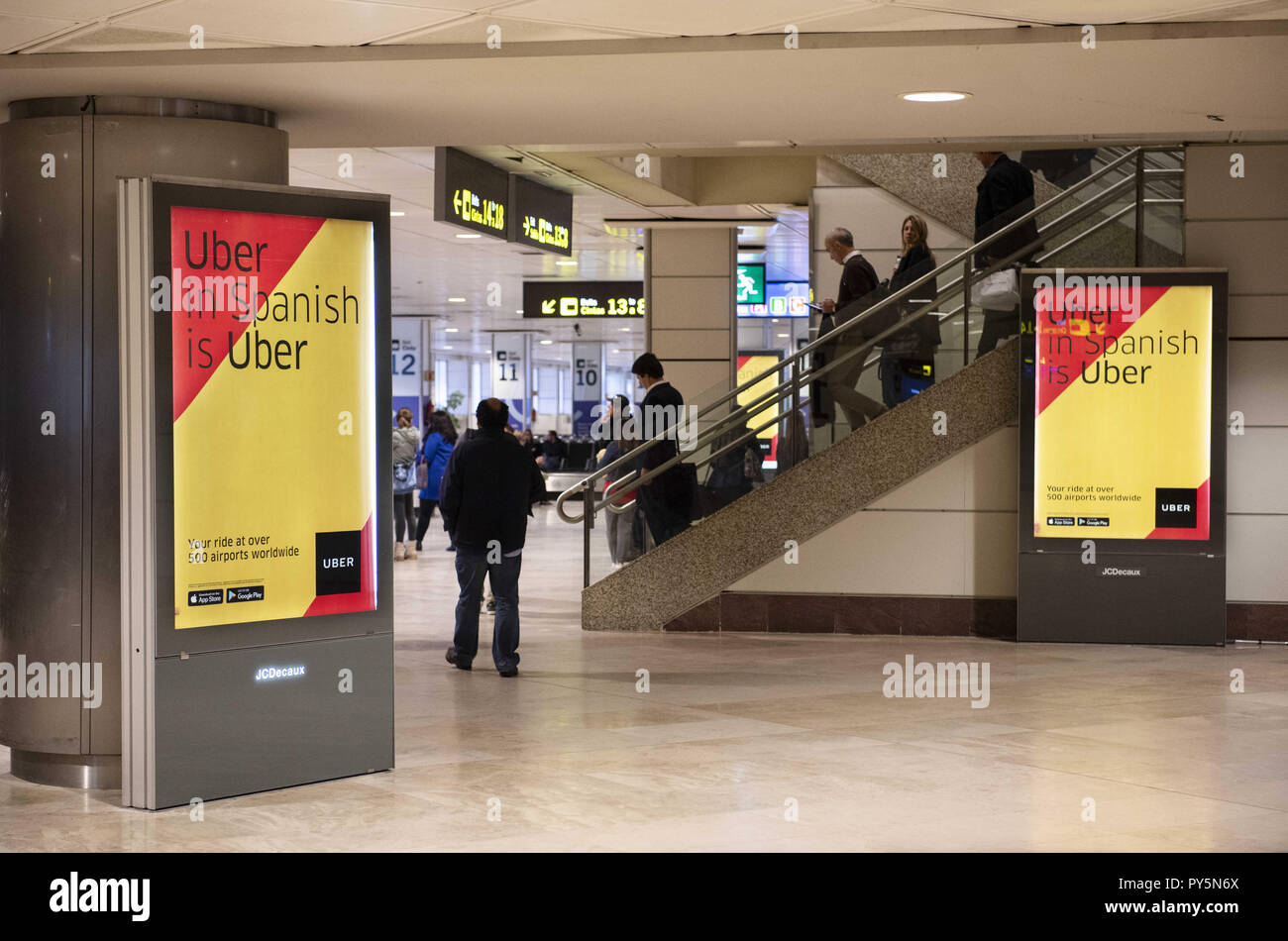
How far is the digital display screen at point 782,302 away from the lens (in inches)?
821

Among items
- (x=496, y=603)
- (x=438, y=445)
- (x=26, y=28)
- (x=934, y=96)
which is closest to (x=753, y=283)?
(x=438, y=445)

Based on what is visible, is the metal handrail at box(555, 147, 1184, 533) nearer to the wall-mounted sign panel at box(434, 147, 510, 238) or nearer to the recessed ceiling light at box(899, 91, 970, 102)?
the wall-mounted sign panel at box(434, 147, 510, 238)

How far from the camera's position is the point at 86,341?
20.1 ft

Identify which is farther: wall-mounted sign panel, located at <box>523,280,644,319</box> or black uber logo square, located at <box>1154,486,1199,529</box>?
wall-mounted sign panel, located at <box>523,280,644,319</box>

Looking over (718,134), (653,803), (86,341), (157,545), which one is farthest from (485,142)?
(653,803)

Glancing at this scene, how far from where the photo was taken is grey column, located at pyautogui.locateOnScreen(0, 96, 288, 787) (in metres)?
6.15

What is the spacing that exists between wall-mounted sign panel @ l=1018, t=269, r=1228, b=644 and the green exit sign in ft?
31.3

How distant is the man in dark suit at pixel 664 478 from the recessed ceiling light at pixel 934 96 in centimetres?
464

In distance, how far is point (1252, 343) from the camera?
1044 centimetres

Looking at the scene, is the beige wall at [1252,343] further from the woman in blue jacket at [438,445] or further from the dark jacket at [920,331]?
the woman in blue jacket at [438,445]

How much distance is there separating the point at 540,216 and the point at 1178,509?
17.6 feet

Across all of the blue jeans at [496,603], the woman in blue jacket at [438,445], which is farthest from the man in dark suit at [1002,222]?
the woman in blue jacket at [438,445]

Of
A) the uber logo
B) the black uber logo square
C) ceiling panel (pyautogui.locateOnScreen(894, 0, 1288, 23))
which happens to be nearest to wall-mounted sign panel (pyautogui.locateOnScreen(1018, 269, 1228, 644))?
the black uber logo square
